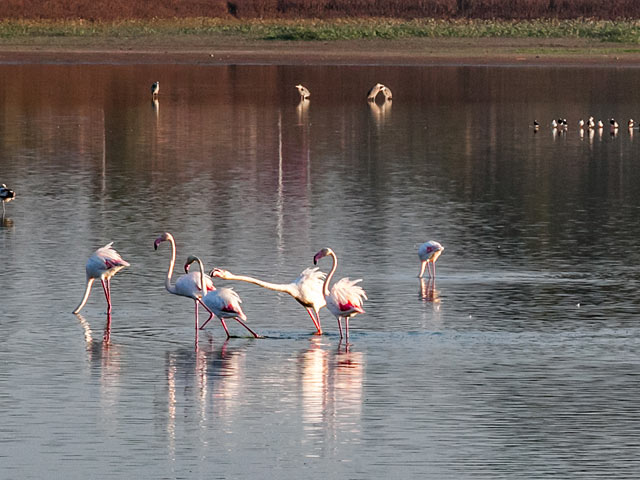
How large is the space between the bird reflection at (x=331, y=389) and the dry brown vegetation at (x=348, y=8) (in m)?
96.2

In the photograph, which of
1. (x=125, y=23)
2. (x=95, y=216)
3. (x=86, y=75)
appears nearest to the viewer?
(x=95, y=216)

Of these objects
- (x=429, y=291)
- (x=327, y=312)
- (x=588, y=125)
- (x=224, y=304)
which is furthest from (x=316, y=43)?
(x=224, y=304)

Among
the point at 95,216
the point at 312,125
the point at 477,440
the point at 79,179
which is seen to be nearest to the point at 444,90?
Answer: the point at 312,125

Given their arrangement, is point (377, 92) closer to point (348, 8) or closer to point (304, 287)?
point (304, 287)

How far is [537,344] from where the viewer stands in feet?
65.4

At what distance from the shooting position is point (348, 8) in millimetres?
121562

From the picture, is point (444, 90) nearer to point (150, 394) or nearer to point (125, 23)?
point (125, 23)

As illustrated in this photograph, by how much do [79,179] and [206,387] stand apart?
21.7 meters

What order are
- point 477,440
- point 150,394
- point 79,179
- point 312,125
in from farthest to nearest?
point 312,125, point 79,179, point 150,394, point 477,440

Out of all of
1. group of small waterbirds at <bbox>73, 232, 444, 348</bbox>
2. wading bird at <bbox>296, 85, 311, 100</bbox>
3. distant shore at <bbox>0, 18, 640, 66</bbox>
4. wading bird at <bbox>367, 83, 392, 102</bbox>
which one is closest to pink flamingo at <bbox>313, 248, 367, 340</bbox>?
group of small waterbirds at <bbox>73, 232, 444, 348</bbox>

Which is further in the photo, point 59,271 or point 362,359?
point 59,271

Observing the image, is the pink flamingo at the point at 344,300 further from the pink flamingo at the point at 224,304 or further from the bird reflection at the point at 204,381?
the bird reflection at the point at 204,381

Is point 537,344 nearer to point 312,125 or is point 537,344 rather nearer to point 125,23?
point 312,125

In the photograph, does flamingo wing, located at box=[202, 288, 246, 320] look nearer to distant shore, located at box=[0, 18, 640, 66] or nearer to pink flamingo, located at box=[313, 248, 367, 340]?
pink flamingo, located at box=[313, 248, 367, 340]
